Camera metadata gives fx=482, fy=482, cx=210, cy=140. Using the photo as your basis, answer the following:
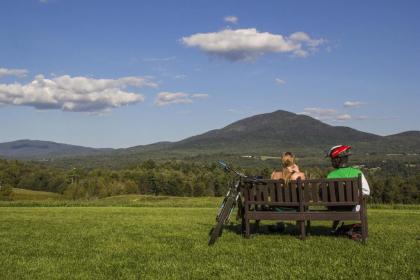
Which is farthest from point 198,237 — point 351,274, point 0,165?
point 0,165

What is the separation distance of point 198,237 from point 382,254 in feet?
14.0

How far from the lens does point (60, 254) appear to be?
30.2ft

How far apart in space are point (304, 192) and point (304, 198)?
0.14 metres

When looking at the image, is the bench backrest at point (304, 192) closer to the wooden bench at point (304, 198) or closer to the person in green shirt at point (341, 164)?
the wooden bench at point (304, 198)

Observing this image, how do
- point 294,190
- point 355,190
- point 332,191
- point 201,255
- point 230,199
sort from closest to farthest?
1. point 201,255
2. point 355,190
3. point 332,191
4. point 294,190
5. point 230,199

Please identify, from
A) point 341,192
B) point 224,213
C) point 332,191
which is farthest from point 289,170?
point 224,213

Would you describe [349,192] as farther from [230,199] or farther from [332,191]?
[230,199]

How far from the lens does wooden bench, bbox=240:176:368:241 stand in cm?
1027

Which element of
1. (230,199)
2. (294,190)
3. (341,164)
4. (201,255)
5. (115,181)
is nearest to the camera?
(201,255)

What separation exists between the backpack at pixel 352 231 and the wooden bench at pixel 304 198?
41cm

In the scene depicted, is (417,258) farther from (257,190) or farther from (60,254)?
(60,254)

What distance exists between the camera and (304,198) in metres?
10.7

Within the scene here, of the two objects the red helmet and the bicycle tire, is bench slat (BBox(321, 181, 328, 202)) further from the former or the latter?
the bicycle tire

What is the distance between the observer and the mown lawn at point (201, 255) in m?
7.37
